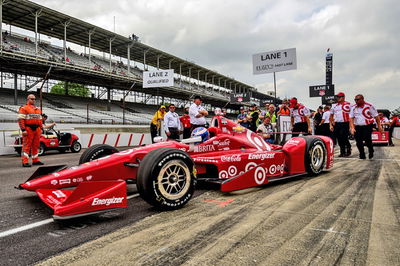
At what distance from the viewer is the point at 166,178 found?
9.70 ft

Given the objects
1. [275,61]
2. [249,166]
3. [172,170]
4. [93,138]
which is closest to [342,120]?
[275,61]

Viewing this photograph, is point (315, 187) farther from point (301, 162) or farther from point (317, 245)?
point (317, 245)

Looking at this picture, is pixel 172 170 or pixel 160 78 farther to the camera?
pixel 160 78

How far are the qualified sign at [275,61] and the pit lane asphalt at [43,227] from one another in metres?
9.15

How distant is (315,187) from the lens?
3.96 meters

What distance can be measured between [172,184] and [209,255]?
121 centimetres

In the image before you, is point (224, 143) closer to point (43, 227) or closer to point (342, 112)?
point (43, 227)

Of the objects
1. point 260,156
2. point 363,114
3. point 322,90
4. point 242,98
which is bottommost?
point 260,156

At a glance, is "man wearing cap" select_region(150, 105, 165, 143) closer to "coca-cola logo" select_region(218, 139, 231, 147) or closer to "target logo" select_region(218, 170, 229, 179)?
"coca-cola logo" select_region(218, 139, 231, 147)

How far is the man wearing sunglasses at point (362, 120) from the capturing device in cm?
700

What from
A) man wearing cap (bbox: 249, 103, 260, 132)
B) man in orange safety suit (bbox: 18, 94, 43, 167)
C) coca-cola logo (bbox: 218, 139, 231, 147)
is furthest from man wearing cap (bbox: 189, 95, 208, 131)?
man in orange safety suit (bbox: 18, 94, 43, 167)

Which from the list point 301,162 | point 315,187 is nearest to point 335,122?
point 301,162

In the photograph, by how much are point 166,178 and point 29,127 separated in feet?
17.2

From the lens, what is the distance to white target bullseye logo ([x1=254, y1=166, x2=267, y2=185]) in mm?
3812
